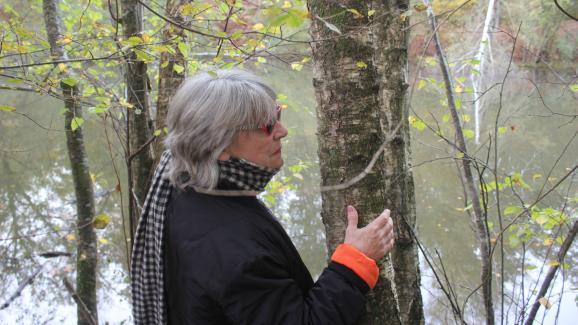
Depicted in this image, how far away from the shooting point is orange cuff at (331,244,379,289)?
3.71ft

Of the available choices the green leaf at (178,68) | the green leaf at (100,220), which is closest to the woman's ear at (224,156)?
the green leaf at (178,68)

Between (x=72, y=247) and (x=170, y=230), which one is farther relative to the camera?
(x=72, y=247)

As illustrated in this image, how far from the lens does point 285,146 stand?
1005 centimetres

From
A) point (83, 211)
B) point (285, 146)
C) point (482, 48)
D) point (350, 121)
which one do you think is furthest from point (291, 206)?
point (350, 121)

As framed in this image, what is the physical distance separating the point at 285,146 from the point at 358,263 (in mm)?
8935

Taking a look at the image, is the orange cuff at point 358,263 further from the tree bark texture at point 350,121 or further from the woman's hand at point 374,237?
the tree bark texture at point 350,121

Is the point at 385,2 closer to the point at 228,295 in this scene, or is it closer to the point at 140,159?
the point at 228,295

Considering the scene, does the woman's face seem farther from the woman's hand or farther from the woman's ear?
the woman's hand

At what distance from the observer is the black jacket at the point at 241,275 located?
1025mm

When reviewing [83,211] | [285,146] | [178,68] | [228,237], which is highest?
[285,146]

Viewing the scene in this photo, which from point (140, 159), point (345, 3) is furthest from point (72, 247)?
point (345, 3)

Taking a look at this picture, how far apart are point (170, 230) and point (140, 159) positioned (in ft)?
5.30

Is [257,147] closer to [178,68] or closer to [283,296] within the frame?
[283,296]

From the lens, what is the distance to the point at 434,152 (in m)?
10.6
